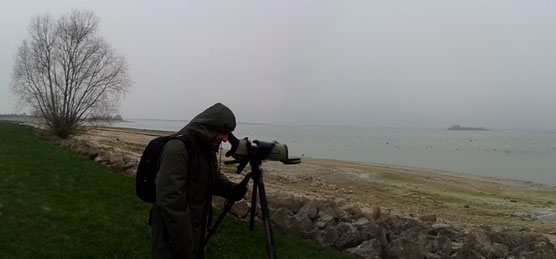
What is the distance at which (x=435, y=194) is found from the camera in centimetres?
1872

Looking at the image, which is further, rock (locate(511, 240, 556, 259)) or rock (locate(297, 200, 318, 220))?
rock (locate(297, 200, 318, 220))

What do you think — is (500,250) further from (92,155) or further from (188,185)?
(92,155)

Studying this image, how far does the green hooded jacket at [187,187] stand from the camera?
2.49 m

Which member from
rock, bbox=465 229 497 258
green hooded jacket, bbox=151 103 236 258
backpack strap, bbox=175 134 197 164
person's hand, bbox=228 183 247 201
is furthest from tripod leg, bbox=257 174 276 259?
rock, bbox=465 229 497 258

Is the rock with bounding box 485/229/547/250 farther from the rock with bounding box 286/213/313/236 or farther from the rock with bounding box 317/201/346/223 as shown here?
the rock with bounding box 286/213/313/236

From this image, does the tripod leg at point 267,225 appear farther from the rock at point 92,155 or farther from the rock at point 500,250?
the rock at point 92,155

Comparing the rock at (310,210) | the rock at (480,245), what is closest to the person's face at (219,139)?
the rock at (310,210)

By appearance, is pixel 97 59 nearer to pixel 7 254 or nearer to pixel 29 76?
pixel 29 76

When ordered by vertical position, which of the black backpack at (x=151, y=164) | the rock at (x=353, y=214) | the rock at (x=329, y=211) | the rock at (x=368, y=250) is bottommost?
the rock at (x=368, y=250)

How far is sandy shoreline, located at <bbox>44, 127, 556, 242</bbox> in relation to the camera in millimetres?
13812

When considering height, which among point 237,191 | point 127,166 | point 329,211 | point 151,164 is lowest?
point 329,211

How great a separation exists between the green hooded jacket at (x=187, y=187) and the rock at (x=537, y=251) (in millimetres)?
5712

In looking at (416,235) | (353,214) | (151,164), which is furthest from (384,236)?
(151,164)

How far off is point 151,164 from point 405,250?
14.7ft
